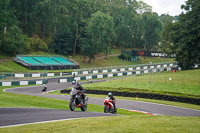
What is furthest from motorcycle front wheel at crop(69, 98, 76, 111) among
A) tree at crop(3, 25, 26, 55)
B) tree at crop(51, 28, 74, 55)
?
tree at crop(51, 28, 74, 55)

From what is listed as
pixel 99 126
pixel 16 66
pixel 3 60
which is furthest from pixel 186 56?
pixel 99 126

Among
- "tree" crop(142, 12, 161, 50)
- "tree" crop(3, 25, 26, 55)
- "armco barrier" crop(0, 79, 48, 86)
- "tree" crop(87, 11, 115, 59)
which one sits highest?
"tree" crop(142, 12, 161, 50)

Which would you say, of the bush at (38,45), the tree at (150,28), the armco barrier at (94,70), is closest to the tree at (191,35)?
the armco barrier at (94,70)

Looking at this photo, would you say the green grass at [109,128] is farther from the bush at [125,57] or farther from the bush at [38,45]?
the bush at [125,57]

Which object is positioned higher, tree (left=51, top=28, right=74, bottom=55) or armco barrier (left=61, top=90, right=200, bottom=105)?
tree (left=51, top=28, right=74, bottom=55)

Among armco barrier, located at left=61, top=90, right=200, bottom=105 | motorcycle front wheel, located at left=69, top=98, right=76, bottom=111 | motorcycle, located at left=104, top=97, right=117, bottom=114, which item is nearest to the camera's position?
motorcycle front wheel, located at left=69, top=98, right=76, bottom=111

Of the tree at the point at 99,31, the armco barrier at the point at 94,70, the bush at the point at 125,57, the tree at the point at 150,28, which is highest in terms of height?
the tree at the point at 150,28

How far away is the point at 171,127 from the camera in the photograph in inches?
448

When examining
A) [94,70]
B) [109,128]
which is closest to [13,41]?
[94,70]

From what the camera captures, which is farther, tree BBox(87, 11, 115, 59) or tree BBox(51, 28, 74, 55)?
tree BBox(87, 11, 115, 59)

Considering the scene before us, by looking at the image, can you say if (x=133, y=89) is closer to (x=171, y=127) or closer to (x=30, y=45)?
(x=171, y=127)

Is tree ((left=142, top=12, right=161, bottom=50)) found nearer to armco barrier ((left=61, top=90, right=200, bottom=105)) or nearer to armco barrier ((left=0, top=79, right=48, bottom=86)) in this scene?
armco barrier ((left=0, top=79, right=48, bottom=86))

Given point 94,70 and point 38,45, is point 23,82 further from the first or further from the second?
point 38,45

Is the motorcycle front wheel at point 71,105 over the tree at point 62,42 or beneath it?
beneath
